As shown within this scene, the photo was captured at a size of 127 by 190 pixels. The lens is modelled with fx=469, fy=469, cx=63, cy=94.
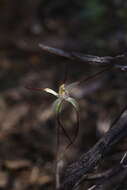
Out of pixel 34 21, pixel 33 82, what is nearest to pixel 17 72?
pixel 33 82

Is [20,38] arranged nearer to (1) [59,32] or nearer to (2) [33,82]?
(1) [59,32]

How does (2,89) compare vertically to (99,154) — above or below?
above

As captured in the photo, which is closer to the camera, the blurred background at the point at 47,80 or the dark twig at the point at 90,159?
the dark twig at the point at 90,159

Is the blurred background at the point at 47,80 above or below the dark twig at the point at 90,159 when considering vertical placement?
above

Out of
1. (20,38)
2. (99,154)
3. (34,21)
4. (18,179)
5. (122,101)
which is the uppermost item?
(34,21)
